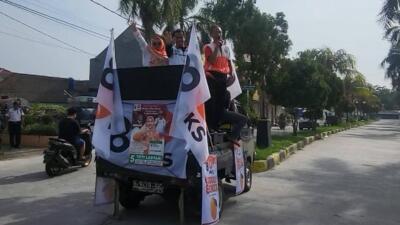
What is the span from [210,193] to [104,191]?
168cm

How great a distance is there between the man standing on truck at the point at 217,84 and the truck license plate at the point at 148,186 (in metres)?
1.62

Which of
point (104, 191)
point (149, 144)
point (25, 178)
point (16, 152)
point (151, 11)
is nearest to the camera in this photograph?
point (149, 144)

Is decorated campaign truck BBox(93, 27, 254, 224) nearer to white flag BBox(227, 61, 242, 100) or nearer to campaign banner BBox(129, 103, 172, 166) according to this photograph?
campaign banner BBox(129, 103, 172, 166)

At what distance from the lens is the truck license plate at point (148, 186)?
23.7ft

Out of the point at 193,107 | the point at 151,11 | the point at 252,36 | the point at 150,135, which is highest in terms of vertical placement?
the point at 252,36

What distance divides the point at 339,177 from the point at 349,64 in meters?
45.5

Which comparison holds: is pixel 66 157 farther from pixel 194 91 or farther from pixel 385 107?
pixel 385 107

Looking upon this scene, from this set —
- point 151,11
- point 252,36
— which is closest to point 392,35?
point 252,36

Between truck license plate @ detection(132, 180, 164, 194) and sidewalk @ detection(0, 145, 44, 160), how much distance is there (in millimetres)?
9073

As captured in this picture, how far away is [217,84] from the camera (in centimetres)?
841

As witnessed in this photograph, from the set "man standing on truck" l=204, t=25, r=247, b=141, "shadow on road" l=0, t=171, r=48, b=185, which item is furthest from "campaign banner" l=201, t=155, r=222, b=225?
"shadow on road" l=0, t=171, r=48, b=185

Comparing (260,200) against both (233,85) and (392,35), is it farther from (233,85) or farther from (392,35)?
(392,35)

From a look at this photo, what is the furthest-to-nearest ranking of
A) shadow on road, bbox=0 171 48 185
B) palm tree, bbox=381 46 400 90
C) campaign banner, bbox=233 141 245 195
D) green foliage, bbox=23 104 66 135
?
palm tree, bbox=381 46 400 90
green foliage, bbox=23 104 66 135
shadow on road, bbox=0 171 48 185
campaign banner, bbox=233 141 245 195

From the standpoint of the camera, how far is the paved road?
26.2 ft
